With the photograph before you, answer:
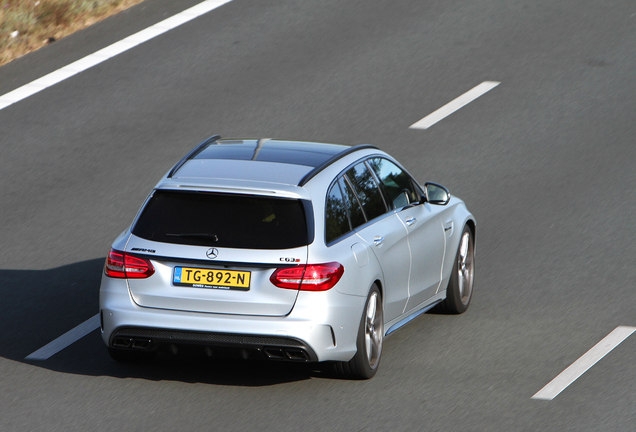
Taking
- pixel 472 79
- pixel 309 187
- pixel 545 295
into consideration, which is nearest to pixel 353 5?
pixel 472 79

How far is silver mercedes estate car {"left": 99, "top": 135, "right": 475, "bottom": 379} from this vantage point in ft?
23.7

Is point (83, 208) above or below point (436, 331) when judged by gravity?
above

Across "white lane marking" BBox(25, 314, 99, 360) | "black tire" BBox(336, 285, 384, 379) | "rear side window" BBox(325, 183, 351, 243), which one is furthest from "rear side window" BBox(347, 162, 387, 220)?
"white lane marking" BBox(25, 314, 99, 360)

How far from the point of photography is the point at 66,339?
340 inches

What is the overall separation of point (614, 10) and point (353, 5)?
4690 millimetres

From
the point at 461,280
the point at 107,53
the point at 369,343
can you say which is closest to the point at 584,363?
the point at 369,343

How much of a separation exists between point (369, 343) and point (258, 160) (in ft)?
5.11

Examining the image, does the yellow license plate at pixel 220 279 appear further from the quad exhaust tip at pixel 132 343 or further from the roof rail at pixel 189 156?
the roof rail at pixel 189 156

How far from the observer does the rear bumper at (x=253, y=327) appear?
7.21 m

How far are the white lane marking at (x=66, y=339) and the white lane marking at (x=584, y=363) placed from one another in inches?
143

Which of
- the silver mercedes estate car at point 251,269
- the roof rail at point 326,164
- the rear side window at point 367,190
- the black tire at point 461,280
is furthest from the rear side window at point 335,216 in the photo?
the black tire at point 461,280

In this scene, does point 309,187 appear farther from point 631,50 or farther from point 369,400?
point 631,50

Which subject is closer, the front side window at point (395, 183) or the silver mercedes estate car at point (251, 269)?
the silver mercedes estate car at point (251, 269)

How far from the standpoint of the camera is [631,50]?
58.0 ft
